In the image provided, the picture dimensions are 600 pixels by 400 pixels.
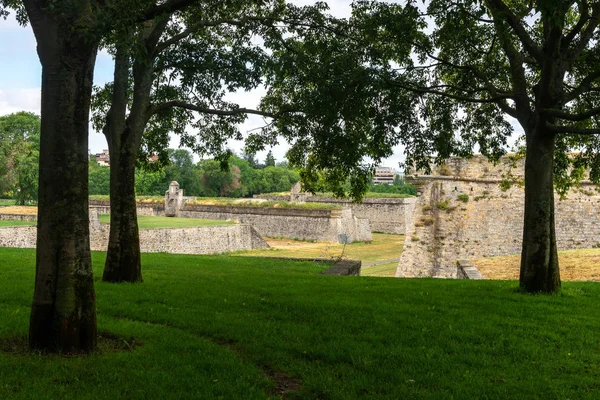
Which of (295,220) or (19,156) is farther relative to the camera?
(19,156)

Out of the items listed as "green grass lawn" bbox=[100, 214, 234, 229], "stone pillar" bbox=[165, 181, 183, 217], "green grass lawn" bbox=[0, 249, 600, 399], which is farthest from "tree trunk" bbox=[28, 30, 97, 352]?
"stone pillar" bbox=[165, 181, 183, 217]

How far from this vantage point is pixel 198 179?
74188mm

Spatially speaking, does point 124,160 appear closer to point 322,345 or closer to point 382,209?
point 322,345

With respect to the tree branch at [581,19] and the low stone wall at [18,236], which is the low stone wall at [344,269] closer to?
the tree branch at [581,19]

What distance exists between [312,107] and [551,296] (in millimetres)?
5010

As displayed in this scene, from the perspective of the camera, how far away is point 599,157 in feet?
34.2

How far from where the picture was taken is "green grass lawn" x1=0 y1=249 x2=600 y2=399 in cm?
426

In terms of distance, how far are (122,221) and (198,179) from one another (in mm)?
65961

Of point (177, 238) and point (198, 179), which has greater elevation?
point (198, 179)

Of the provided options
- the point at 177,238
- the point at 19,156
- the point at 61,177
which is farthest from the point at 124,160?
the point at 19,156

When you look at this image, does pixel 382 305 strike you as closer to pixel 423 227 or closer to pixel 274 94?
pixel 274 94

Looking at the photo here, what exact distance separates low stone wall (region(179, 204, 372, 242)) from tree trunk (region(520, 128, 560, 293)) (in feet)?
98.8

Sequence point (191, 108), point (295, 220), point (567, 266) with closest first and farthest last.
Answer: point (191, 108)
point (567, 266)
point (295, 220)

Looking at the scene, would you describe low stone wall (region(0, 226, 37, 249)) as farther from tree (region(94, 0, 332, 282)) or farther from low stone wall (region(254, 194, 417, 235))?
low stone wall (region(254, 194, 417, 235))
